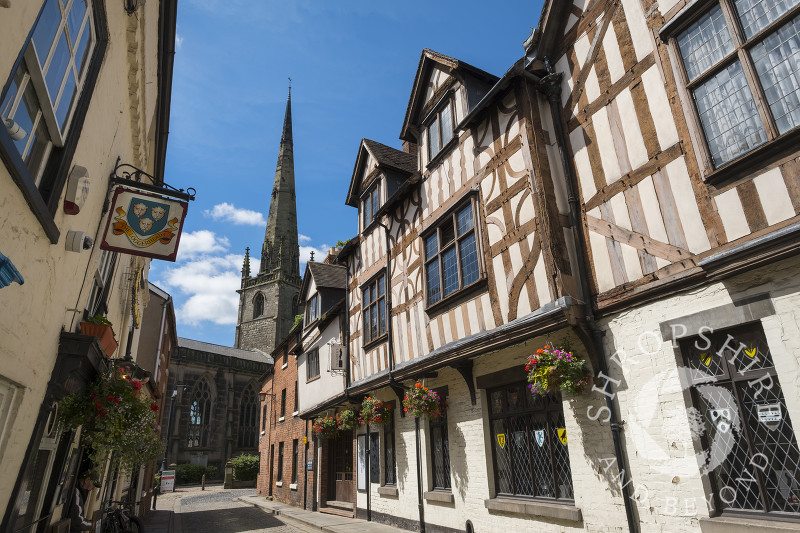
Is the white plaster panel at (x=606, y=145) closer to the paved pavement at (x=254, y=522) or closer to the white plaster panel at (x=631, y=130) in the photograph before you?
the white plaster panel at (x=631, y=130)

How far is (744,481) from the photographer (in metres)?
4.77

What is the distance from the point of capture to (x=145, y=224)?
562cm

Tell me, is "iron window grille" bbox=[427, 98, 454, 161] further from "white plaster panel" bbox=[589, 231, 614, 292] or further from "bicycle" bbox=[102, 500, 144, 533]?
"bicycle" bbox=[102, 500, 144, 533]

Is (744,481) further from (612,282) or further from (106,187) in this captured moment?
(106,187)

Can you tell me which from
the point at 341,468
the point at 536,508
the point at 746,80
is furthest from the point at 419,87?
the point at 341,468

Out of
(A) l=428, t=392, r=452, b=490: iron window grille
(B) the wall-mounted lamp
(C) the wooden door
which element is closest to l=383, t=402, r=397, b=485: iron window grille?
(A) l=428, t=392, r=452, b=490: iron window grille

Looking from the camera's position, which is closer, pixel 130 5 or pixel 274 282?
pixel 130 5

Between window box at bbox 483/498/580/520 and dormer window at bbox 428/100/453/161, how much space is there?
7.21 m

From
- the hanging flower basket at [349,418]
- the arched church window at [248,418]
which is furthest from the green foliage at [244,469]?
the hanging flower basket at [349,418]

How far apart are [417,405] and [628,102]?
21.8ft

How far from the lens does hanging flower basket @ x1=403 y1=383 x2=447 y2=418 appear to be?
930 centimetres

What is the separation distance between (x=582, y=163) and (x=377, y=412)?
25.3 ft

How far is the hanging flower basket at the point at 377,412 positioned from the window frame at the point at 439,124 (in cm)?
618

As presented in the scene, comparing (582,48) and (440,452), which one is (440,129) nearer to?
(582,48)
